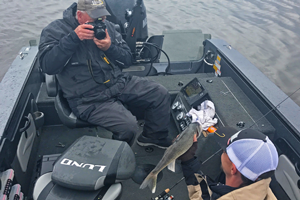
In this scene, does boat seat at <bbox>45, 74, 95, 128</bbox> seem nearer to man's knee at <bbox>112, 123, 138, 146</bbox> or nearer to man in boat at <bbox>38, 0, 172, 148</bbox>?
man in boat at <bbox>38, 0, 172, 148</bbox>

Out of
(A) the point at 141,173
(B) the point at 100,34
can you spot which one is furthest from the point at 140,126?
(B) the point at 100,34

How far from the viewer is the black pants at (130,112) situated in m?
2.12

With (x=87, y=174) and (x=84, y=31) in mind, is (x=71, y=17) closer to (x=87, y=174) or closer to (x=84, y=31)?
(x=84, y=31)

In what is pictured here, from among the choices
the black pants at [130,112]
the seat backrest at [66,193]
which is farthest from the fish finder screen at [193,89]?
the seat backrest at [66,193]

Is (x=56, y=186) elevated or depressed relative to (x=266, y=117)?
elevated

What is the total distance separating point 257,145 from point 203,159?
2.99 feet

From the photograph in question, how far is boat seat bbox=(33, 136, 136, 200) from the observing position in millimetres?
1356

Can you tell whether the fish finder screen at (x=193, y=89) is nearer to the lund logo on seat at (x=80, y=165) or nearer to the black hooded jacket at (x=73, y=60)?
the black hooded jacket at (x=73, y=60)

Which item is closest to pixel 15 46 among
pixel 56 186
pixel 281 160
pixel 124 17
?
pixel 124 17

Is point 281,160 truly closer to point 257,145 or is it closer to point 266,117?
point 266,117

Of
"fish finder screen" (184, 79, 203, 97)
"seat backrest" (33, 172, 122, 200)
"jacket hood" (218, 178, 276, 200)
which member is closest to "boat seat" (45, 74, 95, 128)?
"seat backrest" (33, 172, 122, 200)

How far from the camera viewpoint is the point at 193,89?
263 centimetres

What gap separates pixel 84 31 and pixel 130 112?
831 millimetres

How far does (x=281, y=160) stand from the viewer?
189cm
